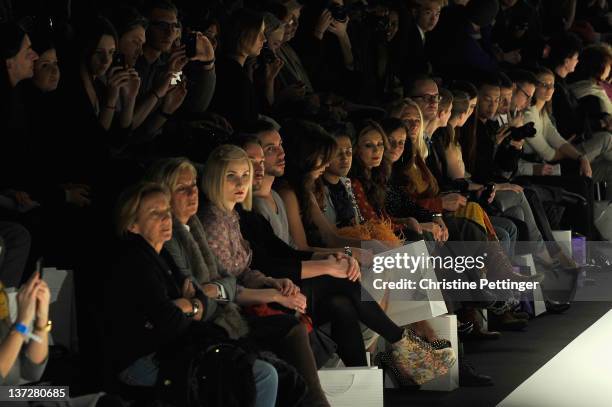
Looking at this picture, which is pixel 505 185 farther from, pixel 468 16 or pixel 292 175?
pixel 292 175

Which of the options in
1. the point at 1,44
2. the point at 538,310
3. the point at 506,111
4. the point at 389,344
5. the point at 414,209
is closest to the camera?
the point at 1,44

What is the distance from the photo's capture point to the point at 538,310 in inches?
281

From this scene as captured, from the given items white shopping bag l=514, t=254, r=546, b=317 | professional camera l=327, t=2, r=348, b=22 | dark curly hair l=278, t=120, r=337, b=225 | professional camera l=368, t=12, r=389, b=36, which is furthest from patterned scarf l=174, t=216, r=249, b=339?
professional camera l=368, t=12, r=389, b=36

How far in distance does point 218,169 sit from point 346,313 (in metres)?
0.70

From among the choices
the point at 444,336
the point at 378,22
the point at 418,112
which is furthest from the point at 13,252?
the point at 378,22

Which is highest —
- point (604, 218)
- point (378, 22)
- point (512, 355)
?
point (378, 22)

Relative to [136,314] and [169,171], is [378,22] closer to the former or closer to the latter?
[169,171]

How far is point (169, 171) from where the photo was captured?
4.28 m

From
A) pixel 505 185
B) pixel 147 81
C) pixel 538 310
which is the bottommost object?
pixel 538 310

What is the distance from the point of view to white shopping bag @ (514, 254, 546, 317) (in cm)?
706

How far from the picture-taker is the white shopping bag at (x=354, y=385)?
455 centimetres

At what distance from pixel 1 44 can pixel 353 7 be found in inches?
122

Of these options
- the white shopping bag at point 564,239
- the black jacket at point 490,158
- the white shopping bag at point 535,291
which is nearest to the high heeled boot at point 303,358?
the white shopping bag at point 535,291

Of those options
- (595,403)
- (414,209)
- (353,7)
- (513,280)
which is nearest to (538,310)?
(513,280)
